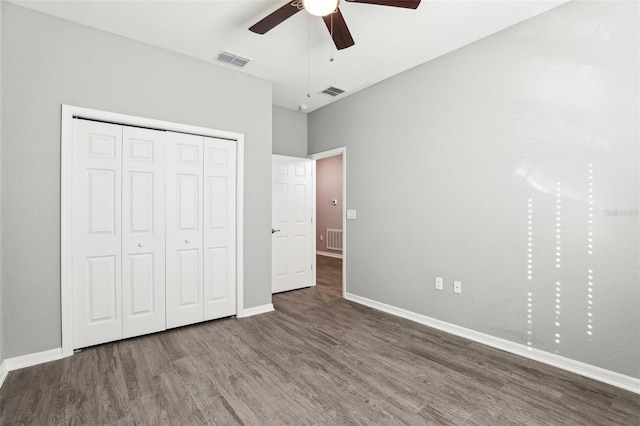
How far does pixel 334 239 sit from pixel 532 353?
18.6 ft

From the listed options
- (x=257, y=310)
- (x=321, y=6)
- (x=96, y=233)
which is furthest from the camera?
(x=257, y=310)

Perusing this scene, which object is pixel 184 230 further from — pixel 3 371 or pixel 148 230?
pixel 3 371

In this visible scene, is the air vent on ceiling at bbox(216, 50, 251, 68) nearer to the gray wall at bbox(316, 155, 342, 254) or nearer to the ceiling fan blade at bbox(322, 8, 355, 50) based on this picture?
the ceiling fan blade at bbox(322, 8, 355, 50)

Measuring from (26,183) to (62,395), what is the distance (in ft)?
5.41

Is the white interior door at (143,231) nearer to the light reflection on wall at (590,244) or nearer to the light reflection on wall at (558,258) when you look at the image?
the light reflection on wall at (558,258)

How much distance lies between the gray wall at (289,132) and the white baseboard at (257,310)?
228 cm

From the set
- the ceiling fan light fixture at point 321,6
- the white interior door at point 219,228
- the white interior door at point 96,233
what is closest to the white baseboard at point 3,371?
the white interior door at point 96,233

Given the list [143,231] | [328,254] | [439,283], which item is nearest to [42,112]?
[143,231]

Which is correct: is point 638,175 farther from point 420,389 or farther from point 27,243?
point 27,243

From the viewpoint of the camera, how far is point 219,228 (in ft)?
11.6

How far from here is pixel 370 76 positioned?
3.77 m

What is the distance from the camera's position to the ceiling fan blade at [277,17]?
210 centimetres

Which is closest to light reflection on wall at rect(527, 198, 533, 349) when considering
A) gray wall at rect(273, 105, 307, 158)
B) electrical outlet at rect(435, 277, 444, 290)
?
electrical outlet at rect(435, 277, 444, 290)

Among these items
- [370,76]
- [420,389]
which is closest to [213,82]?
[370,76]
